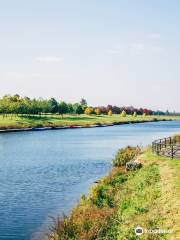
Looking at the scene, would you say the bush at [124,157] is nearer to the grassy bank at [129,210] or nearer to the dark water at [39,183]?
the dark water at [39,183]

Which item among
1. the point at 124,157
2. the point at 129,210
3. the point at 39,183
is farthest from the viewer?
the point at 124,157

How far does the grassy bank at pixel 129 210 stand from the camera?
891 inches

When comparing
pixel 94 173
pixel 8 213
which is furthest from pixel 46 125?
pixel 8 213

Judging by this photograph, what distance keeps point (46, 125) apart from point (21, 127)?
58.6 ft

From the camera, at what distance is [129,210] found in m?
26.7

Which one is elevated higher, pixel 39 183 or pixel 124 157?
pixel 124 157

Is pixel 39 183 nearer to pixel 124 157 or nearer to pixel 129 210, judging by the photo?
pixel 124 157

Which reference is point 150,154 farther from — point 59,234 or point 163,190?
point 59,234

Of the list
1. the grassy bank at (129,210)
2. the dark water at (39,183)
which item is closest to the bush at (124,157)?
the dark water at (39,183)

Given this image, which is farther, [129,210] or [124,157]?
[124,157]

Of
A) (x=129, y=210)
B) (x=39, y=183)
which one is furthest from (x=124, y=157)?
(x=129, y=210)

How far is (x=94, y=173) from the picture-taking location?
5219 centimetres

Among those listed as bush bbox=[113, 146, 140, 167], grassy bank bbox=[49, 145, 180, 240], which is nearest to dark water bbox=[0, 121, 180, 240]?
bush bbox=[113, 146, 140, 167]

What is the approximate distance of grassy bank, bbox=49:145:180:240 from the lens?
2262 centimetres
